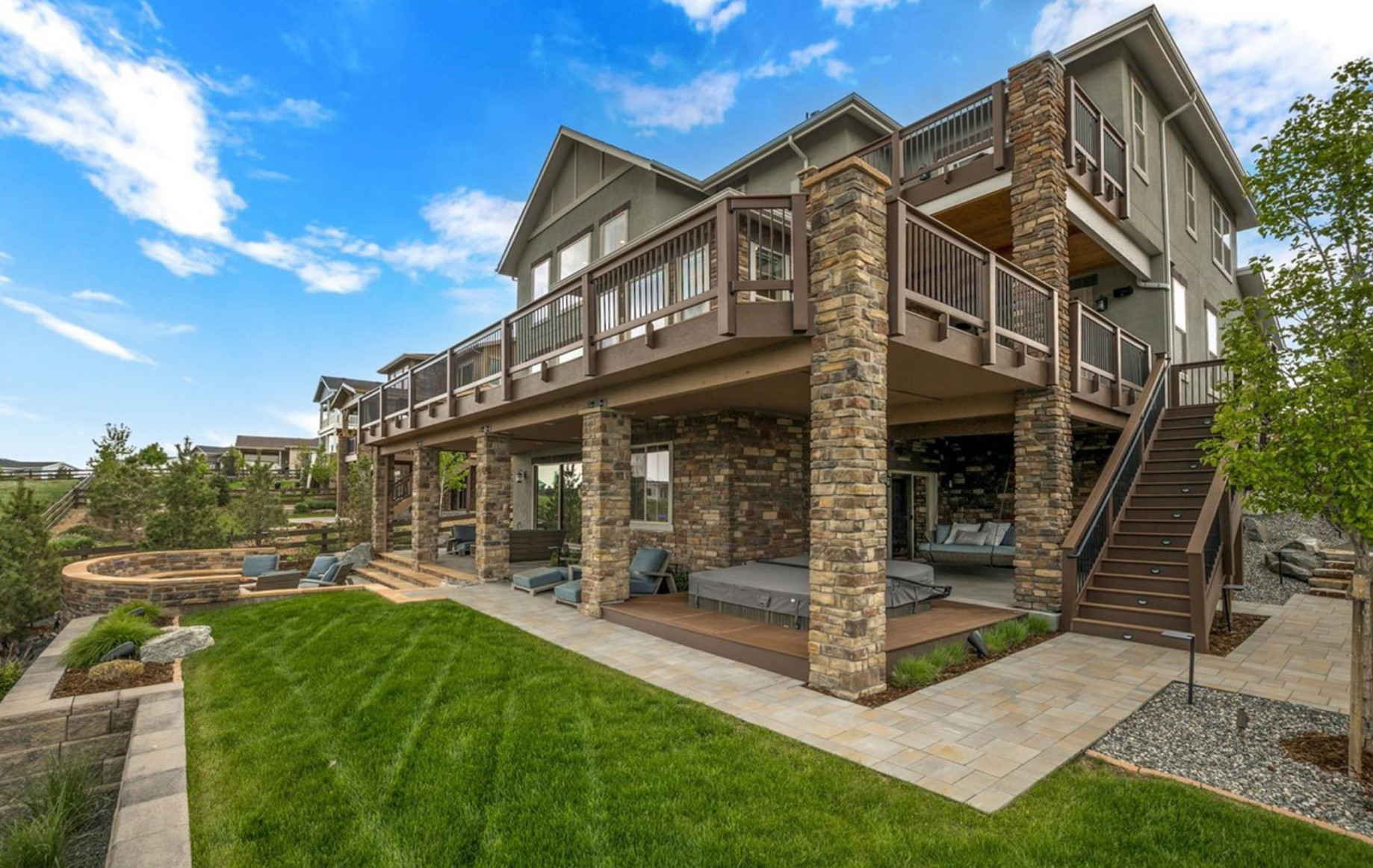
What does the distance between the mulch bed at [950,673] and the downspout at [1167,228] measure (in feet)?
25.7

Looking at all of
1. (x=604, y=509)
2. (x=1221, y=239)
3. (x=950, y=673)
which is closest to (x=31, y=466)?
(x=604, y=509)

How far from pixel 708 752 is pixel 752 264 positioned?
4.61 metres

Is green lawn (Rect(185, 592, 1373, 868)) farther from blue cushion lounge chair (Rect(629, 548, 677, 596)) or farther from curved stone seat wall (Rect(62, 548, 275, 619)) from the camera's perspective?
curved stone seat wall (Rect(62, 548, 275, 619))

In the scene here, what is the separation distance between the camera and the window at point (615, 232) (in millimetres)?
13555

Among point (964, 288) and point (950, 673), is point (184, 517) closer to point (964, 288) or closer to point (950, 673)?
point (950, 673)

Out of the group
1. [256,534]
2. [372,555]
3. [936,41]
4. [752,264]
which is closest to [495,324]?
[752,264]

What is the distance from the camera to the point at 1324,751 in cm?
418

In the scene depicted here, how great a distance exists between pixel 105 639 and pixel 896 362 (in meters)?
9.13

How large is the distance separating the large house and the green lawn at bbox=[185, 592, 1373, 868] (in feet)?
5.76

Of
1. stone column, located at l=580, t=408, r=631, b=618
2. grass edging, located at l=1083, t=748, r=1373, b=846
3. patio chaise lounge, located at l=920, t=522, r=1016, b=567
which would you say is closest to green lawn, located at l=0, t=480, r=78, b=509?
stone column, located at l=580, t=408, r=631, b=618

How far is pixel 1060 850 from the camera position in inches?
118

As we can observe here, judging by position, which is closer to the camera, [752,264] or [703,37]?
[752,264]

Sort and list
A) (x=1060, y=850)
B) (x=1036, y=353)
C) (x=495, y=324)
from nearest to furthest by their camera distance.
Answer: (x=1060, y=850)
(x=1036, y=353)
(x=495, y=324)

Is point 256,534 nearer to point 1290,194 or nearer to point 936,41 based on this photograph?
point 1290,194
